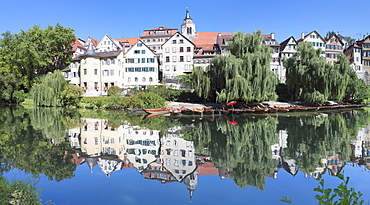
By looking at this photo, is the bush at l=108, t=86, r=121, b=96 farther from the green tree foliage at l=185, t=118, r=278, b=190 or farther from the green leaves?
the green leaves

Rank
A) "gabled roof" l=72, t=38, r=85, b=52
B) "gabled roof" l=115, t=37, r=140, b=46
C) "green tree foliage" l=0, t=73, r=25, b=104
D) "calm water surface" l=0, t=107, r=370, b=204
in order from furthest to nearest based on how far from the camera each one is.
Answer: "gabled roof" l=115, t=37, r=140, b=46 < "gabled roof" l=72, t=38, r=85, b=52 < "green tree foliage" l=0, t=73, r=25, b=104 < "calm water surface" l=0, t=107, r=370, b=204

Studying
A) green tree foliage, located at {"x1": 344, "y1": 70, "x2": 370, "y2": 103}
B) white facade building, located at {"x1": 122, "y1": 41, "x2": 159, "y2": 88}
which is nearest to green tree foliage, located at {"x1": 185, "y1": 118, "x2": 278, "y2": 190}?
green tree foliage, located at {"x1": 344, "y1": 70, "x2": 370, "y2": 103}

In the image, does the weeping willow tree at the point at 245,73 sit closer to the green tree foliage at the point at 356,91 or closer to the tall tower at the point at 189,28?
the green tree foliage at the point at 356,91

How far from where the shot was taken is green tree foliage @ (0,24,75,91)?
51.3 metres

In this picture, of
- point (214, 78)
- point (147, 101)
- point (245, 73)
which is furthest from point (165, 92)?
point (245, 73)

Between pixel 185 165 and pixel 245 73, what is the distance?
2583 centimetres

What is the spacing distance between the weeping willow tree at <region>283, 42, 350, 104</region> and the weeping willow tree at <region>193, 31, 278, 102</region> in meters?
8.00

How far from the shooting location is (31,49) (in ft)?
165

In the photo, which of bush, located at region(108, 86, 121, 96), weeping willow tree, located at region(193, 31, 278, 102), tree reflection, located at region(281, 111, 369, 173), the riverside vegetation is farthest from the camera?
bush, located at region(108, 86, 121, 96)

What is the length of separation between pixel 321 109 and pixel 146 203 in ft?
134

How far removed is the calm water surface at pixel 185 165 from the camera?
29.1ft

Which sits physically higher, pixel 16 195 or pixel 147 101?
pixel 147 101

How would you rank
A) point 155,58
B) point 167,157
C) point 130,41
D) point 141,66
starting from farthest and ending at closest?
1. point 130,41
2. point 141,66
3. point 155,58
4. point 167,157

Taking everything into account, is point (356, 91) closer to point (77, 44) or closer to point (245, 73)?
point (245, 73)
